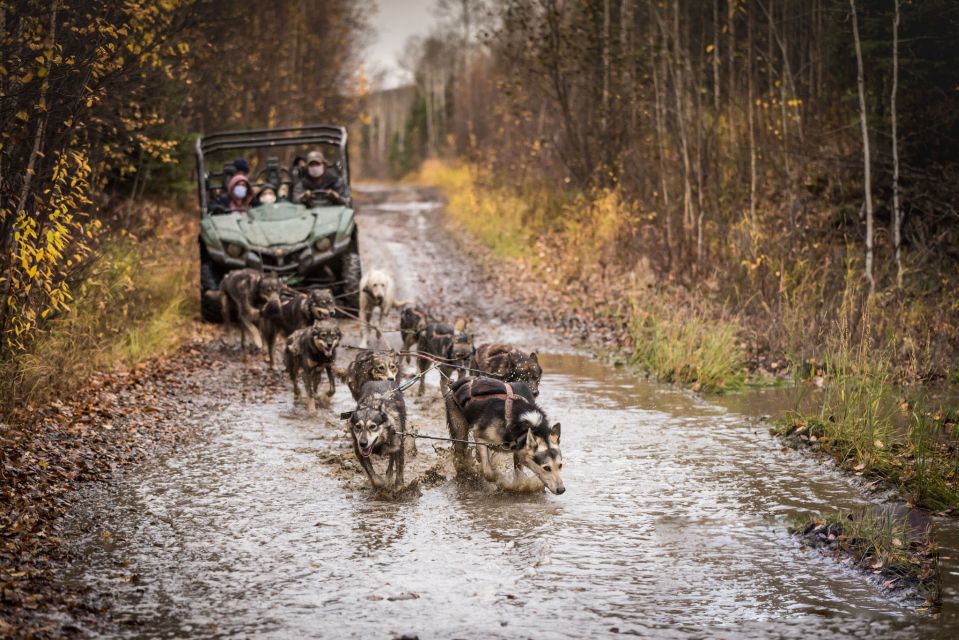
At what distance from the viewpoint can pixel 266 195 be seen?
54.2ft

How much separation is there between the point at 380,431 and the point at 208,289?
8656mm

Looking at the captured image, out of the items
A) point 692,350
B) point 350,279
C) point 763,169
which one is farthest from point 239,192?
point 763,169

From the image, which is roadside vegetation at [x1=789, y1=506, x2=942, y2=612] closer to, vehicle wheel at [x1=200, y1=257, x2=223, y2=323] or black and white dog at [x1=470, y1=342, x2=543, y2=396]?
black and white dog at [x1=470, y1=342, x2=543, y2=396]

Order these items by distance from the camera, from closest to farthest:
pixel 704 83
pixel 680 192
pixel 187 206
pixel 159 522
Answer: pixel 159 522
pixel 680 192
pixel 704 83
pixel 187 206

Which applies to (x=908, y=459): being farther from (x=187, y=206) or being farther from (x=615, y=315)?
(x=187, y=206)

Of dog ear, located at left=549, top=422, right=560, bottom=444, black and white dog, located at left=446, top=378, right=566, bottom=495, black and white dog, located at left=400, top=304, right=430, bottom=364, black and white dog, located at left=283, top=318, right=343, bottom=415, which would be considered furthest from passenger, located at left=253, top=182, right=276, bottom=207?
dog ear, located at left=549, top=422, right=560, bottom=444

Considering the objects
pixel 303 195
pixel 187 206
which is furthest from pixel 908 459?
pixel 187 206

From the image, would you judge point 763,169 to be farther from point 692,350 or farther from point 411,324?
point 411,324

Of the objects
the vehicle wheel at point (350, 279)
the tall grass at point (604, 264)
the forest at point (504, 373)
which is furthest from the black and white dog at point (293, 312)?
the tall grass at point (604, 264)

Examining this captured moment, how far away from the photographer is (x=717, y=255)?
16.6 m

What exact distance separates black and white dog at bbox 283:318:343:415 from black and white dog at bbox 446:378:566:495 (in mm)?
2736

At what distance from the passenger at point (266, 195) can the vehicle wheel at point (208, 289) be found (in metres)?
1.66

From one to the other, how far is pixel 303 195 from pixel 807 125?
9.18 m

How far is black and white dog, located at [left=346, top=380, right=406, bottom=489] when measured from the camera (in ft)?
24.5
